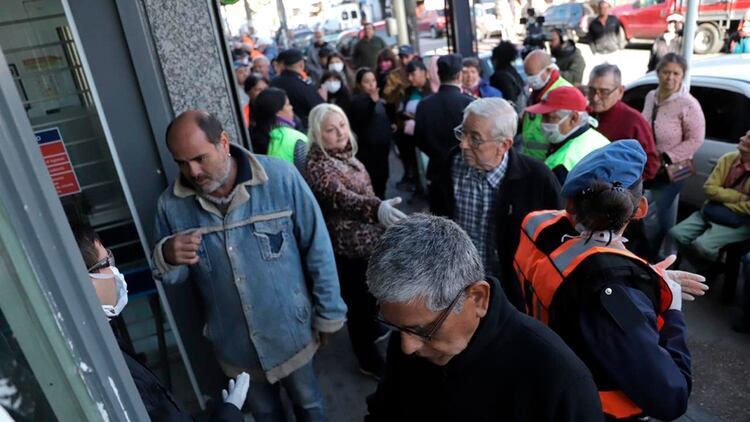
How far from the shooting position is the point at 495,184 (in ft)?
9.23

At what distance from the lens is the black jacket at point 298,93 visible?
19.1 feet

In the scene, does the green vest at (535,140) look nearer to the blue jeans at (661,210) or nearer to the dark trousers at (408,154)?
the blue jeans at (661,210)

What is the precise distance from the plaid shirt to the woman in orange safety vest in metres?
0.87

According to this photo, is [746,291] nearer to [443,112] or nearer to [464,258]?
[443,112]

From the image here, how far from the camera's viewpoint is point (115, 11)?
2463mm

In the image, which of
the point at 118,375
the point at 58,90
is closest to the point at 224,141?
the point at 58,90

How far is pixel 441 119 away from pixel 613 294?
3178 millimetres

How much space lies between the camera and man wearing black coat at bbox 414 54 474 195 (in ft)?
14.9

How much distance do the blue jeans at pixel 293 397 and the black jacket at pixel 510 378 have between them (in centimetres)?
135

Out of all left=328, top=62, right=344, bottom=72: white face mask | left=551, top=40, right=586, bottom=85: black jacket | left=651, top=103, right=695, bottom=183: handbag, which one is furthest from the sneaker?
left=328, top=62, right=344, bottom=72: white face mask

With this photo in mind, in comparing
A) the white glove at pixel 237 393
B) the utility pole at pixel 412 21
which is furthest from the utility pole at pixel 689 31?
the utility pole at pixel 412 21

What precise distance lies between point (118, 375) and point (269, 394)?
2132 millimetres

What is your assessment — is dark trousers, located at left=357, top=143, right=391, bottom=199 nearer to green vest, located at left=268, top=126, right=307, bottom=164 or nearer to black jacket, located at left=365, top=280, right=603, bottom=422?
green vest, located at left=268, top=126, right=307, bottom=164

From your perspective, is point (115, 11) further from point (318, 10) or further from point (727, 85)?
point (318, 10)
